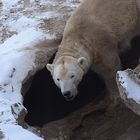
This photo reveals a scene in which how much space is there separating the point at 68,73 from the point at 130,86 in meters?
1.47

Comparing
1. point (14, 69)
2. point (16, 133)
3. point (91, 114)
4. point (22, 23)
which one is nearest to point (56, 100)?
point (91, 114)

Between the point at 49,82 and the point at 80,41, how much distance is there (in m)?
1.29

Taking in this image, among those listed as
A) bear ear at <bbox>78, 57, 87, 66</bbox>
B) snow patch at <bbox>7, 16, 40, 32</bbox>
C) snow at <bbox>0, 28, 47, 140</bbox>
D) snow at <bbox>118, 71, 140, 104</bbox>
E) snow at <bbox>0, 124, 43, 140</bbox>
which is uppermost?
snow at <bbox>118, 71, 140, 104</bbox>

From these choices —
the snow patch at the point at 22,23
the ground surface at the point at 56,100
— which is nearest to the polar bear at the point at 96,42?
the ground surface at the point at 56,100

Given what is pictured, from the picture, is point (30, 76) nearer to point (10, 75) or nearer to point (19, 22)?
point (10, 75)

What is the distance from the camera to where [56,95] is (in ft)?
30.8

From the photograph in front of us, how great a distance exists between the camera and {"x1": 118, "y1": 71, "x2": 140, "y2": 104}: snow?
6707 millimetres

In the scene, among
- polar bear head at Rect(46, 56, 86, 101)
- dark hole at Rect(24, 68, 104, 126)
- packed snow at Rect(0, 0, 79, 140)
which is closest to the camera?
packed snow at Rect(0, 0, 79, 140)

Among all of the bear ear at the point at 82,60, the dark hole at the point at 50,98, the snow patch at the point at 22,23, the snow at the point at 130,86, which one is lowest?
the dark hole at the point at 50,98

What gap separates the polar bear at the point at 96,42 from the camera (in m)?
8.07

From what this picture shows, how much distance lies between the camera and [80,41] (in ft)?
27.8

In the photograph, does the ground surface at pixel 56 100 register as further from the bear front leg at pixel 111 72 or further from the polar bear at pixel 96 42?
the polar bear at pixel 96 42

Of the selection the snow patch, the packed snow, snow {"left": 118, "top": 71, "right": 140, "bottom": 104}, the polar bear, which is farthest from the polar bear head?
the snow patch

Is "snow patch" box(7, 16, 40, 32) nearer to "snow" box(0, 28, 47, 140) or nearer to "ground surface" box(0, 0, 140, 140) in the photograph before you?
"ground surface" box(0, 0, 140, 140)
